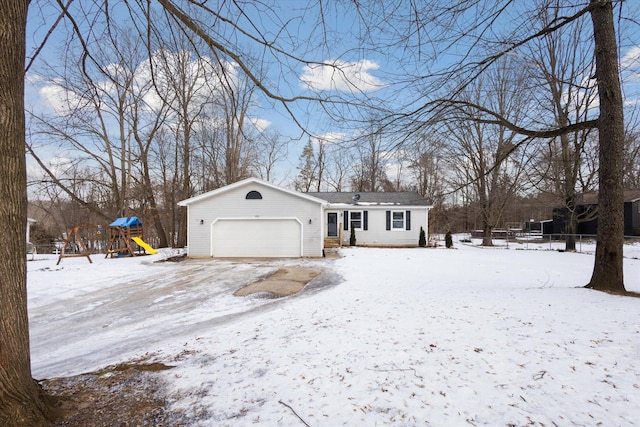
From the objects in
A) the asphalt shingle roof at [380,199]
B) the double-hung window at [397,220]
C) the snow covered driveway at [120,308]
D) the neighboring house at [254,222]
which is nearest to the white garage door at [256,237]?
the neighboring house at [254,222]

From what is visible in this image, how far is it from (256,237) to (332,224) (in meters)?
6.59

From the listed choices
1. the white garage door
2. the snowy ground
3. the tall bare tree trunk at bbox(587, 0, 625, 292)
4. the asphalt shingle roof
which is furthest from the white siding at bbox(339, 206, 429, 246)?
the tall bare tree trunk at bbox(587, 0, 625, 292)

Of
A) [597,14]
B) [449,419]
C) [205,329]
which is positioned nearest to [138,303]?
[205,329]

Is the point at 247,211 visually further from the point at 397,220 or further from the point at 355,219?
the point at 397,220

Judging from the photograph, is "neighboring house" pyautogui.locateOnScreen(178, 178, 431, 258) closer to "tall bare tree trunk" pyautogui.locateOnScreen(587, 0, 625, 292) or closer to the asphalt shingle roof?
the asphalt shingle roof

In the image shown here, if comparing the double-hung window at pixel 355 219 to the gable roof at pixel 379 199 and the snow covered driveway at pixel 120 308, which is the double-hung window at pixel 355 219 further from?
the snow covered driveway at pixel 120 308

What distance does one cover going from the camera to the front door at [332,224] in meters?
19.9

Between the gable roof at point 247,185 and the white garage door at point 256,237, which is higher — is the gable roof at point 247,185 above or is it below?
above

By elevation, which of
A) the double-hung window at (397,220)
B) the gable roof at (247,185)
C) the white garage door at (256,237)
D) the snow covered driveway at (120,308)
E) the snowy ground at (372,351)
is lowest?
the snow covered driveway at (120,308)

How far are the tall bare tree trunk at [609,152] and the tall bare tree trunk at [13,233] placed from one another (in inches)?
300

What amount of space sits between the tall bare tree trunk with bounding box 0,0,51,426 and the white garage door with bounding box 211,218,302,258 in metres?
12.1

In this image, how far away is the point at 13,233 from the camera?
2111 millimetres

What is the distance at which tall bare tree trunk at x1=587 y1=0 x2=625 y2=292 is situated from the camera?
5551 mm

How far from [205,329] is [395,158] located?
381 centimetres
